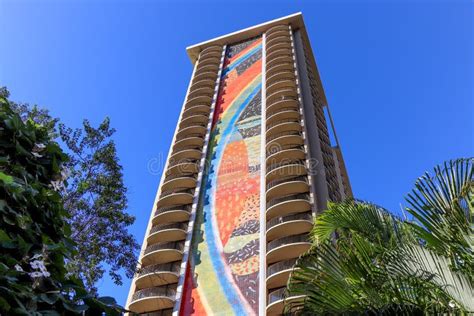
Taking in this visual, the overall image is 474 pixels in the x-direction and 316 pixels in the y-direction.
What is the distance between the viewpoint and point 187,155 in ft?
133

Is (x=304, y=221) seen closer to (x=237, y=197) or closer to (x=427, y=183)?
(x=237, y=197)

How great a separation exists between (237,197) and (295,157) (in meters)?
5.30

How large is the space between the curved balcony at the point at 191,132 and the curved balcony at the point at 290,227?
48.8 ft

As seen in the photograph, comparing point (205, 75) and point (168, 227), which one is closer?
point (168, 227)

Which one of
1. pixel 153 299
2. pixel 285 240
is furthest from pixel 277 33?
pixel 153 299

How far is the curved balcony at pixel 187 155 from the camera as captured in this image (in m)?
40.3

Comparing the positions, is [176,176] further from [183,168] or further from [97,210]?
[97,210]

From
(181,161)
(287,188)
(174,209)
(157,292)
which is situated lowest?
(157,292)

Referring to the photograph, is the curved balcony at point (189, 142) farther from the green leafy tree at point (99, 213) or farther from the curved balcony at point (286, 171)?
the green leafy tree at point (99, 213)

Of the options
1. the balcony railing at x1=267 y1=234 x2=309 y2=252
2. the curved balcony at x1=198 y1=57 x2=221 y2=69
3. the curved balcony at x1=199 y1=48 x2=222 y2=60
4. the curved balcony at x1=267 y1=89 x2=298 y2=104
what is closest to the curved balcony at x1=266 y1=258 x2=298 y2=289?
the balcony railing at x1=267 y1=234 x2=309 y2=252

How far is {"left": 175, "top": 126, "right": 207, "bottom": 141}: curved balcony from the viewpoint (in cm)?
4359

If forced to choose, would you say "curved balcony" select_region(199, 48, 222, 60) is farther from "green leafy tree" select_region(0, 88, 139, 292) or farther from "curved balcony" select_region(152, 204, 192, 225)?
"green leafy tree" select_region(0, 88, 139, 292)

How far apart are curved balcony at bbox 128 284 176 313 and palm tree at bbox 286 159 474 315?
24.6m

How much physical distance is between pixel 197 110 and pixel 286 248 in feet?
69.9
